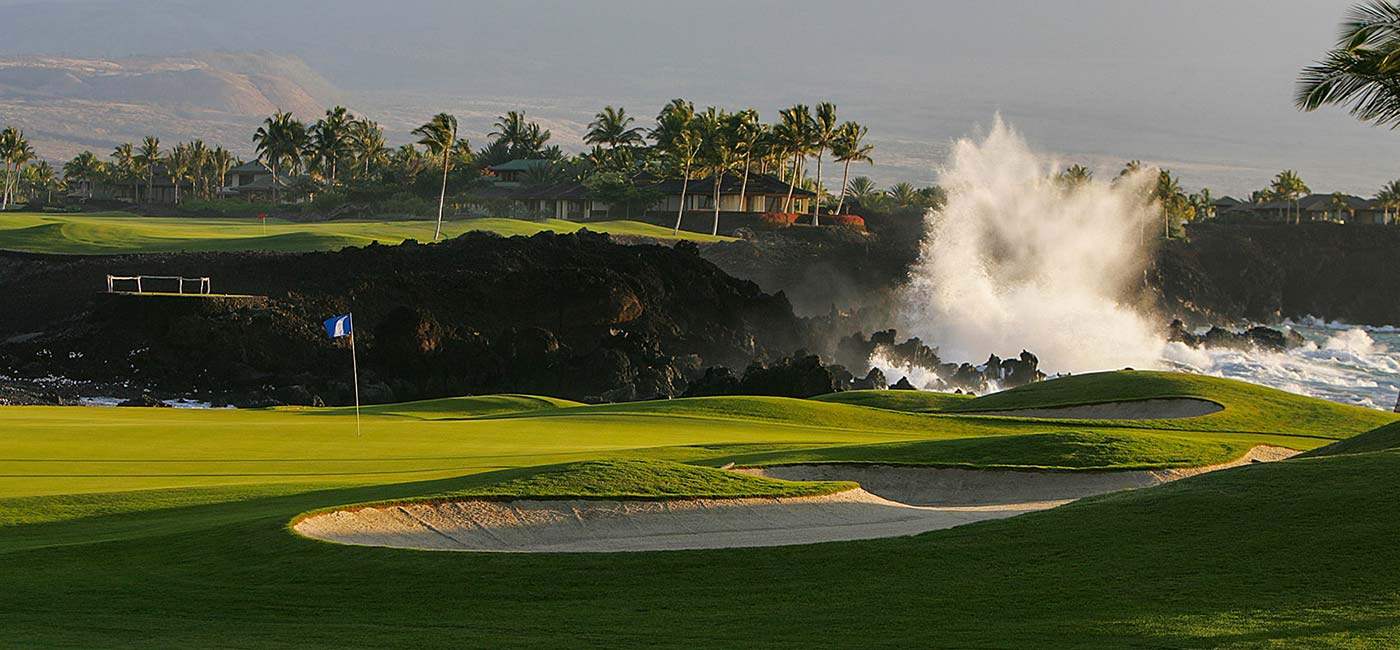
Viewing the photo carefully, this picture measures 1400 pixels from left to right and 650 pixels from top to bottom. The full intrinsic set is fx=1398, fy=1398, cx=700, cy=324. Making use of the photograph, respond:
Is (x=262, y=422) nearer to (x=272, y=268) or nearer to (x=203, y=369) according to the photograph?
(x=203, y=369)

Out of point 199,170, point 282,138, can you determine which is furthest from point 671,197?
point 199,170

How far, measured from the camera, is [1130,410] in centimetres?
3728

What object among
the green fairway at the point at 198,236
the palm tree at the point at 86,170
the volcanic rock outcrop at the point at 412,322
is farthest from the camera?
the palm tree at the point at 86,170

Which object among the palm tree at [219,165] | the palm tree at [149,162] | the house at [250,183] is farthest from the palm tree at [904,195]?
the palm tree at [149,162]

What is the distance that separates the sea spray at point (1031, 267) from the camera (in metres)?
86.5

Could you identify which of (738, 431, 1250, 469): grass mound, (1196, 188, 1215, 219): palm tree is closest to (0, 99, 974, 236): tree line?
(1196, 188, 1215, 219): palm tree

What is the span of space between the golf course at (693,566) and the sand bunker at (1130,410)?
15040mm

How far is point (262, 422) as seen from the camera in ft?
97.6

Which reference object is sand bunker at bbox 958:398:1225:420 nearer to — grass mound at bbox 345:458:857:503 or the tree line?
grass mound at bbox 345:458:857:503

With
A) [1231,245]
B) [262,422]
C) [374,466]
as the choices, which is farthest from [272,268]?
[1231,245]

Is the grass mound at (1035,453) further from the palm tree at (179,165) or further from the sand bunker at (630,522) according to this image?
the palm tree at (179,165)

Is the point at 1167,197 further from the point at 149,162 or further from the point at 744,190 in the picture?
the point at 149,162

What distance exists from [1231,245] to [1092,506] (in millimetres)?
118722

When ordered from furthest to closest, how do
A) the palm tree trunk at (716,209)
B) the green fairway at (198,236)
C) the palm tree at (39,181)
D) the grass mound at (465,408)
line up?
1. the palm tree at (39,181)
2. the palm tree trunk at (716,209)
3. the green fairway at (198,236)
4. the grass mound at (465,408)
